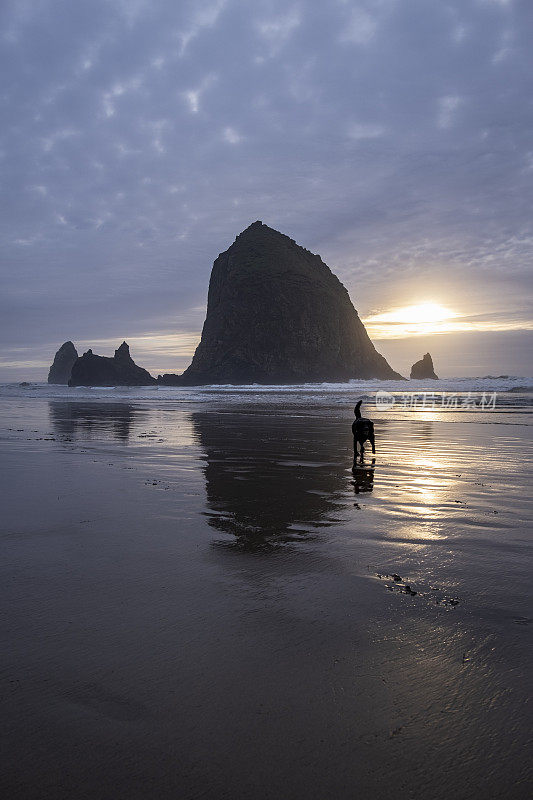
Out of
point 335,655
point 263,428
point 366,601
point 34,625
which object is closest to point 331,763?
point 335,655

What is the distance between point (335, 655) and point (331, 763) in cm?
94

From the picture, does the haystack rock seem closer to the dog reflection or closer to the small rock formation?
the small rock formation

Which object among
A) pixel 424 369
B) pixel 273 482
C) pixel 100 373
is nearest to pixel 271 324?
pixel 100 373

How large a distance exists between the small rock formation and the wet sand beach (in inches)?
7176

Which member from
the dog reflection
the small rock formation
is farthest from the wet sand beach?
the small rock formation

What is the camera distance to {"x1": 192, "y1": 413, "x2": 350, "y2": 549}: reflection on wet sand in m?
6.41

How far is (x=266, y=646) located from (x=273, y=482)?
6074 millimetres

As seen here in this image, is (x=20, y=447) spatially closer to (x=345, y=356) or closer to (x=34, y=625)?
(x=34, y=625)

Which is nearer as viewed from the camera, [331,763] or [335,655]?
[331,763]

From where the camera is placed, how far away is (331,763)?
7.44 feet

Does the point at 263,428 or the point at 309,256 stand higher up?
the point at 309,256

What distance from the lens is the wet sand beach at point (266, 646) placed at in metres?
2.25

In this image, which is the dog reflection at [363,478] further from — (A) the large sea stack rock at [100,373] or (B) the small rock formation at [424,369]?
(B) the small rock formation at [424,369]

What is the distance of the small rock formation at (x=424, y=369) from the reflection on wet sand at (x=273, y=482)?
567ft
